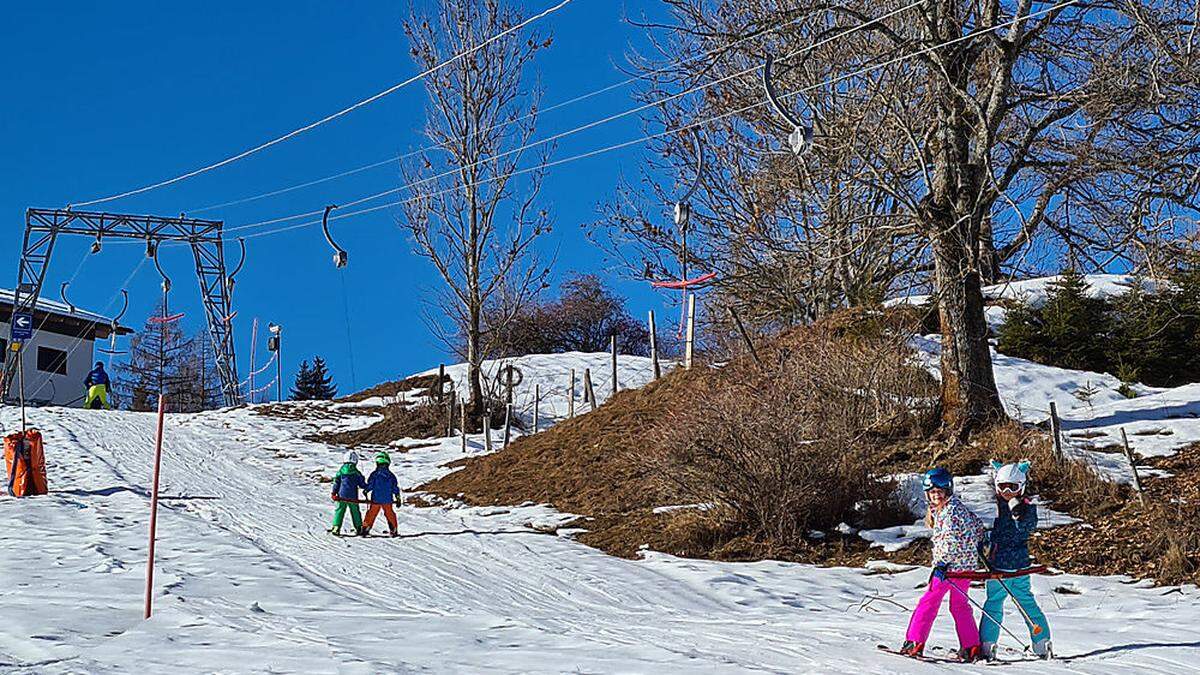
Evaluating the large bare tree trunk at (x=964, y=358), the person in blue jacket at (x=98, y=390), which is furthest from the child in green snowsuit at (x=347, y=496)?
the person in blue jacket at (x=98, y=390)

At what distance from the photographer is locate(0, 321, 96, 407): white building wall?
4297 cm

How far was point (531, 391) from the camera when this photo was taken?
33.3 m

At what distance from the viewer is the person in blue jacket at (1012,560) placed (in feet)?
26.2

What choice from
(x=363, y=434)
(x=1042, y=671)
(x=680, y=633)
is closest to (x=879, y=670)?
(x=1042, y=671)

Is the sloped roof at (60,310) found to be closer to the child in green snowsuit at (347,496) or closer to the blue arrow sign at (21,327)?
the blue arrow sign at (21,327)

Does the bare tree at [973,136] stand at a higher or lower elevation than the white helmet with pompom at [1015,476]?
higher

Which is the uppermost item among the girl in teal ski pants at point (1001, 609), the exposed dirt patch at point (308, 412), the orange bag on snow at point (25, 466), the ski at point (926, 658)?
the exposed dirt patch at point (308, 412)

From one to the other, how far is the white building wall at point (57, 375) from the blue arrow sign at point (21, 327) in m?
8.46

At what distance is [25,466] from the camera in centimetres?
A: 1778

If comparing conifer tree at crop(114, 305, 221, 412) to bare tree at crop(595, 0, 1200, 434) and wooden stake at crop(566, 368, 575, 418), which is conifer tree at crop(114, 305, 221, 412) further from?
bare tree at crop(595, 0, 1200, 434)

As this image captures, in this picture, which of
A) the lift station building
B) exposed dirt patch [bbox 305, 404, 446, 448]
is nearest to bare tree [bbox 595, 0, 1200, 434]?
exposed dirt patch [bbox 305, 404, 446, 448]

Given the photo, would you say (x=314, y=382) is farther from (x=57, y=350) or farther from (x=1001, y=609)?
(x=1001, y=609)

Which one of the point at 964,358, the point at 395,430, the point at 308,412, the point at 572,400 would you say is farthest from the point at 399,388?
the point at 964,358

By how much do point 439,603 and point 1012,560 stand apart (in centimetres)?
528
